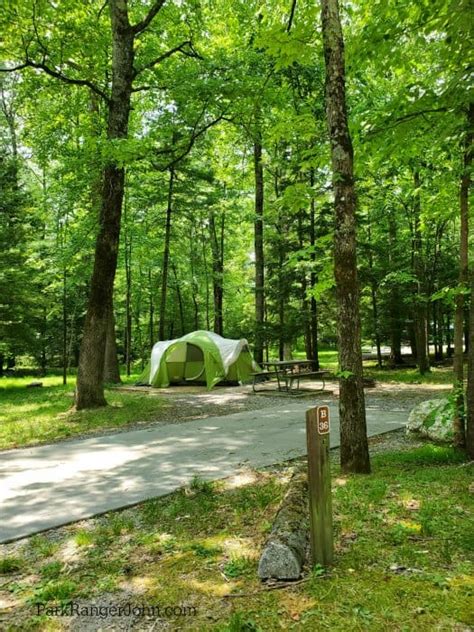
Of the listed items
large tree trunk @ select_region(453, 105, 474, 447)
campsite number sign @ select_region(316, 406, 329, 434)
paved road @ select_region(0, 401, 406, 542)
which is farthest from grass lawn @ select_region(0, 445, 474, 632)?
large tree trunk @ select_region(453, 105, 474, 447)

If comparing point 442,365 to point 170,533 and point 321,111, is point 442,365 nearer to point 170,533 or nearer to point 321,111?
point 321,111

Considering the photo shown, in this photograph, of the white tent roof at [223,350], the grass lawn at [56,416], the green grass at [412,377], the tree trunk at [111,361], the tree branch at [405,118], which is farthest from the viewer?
the tree trunk at [111,361]

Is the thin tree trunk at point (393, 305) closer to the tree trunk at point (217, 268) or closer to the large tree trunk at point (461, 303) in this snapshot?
the tree trunk at point (217, 268)

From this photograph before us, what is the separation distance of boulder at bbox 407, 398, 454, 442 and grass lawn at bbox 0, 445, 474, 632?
1495 mm

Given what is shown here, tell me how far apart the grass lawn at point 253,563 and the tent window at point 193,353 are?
36.6 feet

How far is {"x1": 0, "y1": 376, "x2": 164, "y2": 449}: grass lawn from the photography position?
8375 mm

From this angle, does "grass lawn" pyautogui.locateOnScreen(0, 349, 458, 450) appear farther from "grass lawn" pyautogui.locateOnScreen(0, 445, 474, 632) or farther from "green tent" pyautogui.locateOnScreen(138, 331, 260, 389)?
"grass lawn" pyautogui.locateOnScreen(0, 445, 474, 632)

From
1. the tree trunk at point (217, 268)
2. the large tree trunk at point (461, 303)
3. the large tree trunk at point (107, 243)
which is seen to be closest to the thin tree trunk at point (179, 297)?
the tree trunk at point (217, 268)

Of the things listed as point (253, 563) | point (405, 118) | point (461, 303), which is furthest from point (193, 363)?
point (253, 563)

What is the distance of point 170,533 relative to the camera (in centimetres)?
396

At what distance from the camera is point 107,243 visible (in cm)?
1102

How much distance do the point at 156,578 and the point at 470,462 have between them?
3746 millimetres

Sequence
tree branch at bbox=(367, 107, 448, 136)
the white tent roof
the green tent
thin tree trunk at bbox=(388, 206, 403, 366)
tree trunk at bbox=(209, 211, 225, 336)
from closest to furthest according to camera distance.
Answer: tree branch at bbox=(367, 107, 448, 136) → the green tent → the white tent roof → thin tree trunk at bbox=(388, 206, 403, 366) → tree trunk at bbox=(209, 211, 225, 336)

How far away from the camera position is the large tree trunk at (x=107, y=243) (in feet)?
35.5
